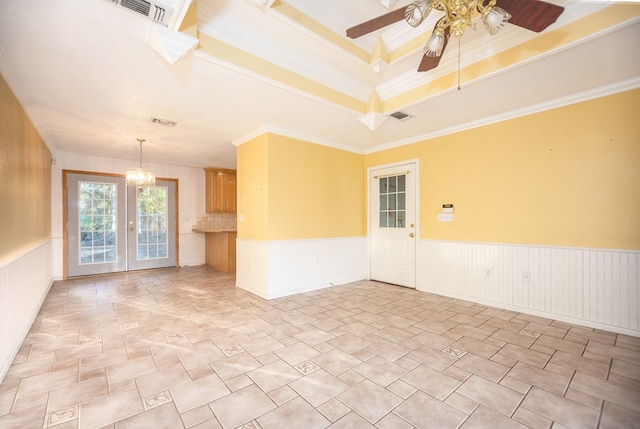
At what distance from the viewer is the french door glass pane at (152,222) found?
630 cm

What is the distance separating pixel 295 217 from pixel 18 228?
10.2 feet

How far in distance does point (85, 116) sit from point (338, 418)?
4558 mm

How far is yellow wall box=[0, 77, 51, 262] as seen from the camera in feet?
7.89

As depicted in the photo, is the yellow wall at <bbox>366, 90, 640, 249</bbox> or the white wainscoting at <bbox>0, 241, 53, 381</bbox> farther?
the yellow wall at <bbox>366, 90, 640, 249</bbox>

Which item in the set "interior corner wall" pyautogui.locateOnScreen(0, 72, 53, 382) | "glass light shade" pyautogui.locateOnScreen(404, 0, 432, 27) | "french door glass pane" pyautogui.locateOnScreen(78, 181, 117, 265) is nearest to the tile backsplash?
"french door glass pane" pyautogui.locateOnScreen(78, 181, 117, 265)

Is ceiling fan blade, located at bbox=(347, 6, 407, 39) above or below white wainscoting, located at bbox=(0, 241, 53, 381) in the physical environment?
above

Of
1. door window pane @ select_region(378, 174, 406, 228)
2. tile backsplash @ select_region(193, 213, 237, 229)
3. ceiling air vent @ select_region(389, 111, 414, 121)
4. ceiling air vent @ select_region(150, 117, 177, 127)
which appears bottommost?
tile backsplash @ select_region(193, 213, 237, 229)

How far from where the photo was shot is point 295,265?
4.39m

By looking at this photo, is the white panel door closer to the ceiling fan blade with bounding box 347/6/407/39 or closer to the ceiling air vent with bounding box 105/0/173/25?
the ceiling fan blade with bounding box 347/6/407/39

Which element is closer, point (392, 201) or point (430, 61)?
point (430, 61)

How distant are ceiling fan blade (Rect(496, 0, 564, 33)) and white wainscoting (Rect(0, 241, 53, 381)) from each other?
411cm

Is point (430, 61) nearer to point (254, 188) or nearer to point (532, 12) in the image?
point (532, 12)

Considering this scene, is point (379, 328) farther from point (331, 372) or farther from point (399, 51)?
point (399, 51)

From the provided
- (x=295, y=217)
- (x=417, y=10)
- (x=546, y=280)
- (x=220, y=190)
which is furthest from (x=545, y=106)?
(x=220, y=190)
